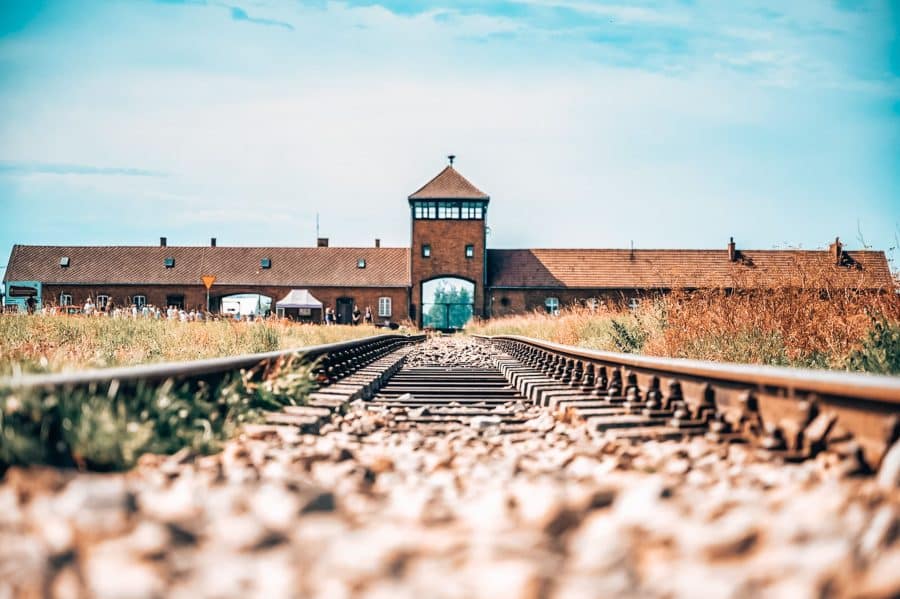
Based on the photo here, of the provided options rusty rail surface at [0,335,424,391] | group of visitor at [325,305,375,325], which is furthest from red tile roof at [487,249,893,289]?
rusty rail surface at [0,335,424,391]

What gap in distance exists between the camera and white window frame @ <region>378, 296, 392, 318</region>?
51062 millimetres

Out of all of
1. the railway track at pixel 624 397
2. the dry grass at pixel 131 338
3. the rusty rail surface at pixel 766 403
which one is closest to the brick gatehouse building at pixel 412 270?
the dry grass at pixel 131 338

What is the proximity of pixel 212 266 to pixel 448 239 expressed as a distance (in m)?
16.2

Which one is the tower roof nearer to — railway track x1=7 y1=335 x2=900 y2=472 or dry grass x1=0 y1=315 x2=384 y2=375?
dry grass x1=0 y1=315 x2=384 y2=375

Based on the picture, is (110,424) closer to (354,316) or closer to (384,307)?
(354,316)

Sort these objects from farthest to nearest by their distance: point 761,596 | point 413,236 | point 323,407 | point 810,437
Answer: point 413,236, point 323,407, point 810,437, point 761,596

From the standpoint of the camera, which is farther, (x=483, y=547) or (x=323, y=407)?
(x=323, y=407)

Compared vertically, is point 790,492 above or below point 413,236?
below

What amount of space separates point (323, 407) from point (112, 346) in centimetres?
573

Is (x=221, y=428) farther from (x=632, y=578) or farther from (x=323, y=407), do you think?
(x=632, y=578)

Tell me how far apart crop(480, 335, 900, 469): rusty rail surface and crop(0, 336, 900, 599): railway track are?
0.05 ft

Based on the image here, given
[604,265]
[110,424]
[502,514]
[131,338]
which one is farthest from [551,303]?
[502,514]

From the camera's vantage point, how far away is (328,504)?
93.8 inches

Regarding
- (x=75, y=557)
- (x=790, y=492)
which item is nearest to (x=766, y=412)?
(x=790, y=492)
